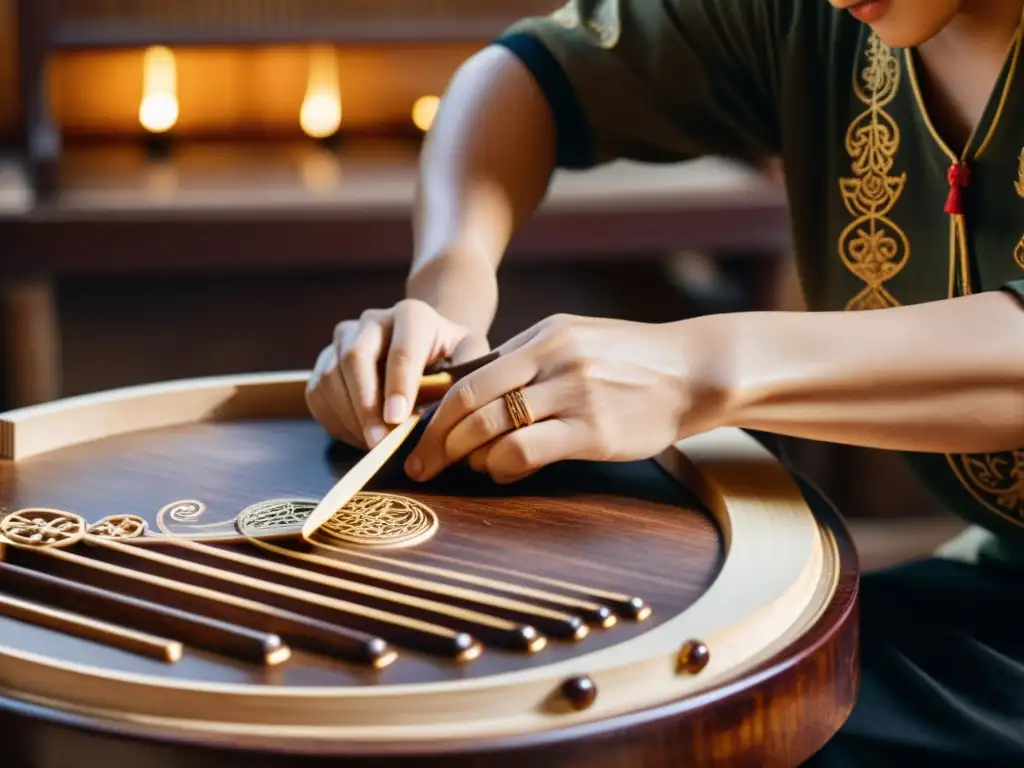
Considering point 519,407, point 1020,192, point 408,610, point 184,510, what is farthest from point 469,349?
point 1020,192

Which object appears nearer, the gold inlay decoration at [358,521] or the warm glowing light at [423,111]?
the gold inlay decoration at [358,521]

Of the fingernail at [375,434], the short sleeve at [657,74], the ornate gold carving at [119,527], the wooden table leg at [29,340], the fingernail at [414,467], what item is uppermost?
the short sleeve at [657,74]

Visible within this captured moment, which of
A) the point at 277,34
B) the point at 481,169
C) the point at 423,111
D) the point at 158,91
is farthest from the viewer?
the point at 423,111

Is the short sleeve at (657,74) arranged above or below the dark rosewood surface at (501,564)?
above

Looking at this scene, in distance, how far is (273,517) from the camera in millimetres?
1082

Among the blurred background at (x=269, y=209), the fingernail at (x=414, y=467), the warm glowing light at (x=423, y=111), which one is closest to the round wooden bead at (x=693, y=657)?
the fingernail at (x=414, y=467)

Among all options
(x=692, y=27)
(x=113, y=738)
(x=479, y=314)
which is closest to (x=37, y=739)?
(x=113, y=738)

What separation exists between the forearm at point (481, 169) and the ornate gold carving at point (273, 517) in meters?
0.42

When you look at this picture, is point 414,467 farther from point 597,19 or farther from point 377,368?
point 597,19

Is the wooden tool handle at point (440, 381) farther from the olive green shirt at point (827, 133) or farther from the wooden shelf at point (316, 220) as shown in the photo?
the wooden shelf at point (316, 220)

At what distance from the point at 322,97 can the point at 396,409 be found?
2.43m

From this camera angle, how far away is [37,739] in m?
0.79

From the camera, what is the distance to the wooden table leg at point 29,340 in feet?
9.23

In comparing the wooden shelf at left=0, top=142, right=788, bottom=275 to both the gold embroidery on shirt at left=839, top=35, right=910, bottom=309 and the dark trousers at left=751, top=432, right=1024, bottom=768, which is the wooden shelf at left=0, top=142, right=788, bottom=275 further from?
the dark trousers at left=751, top=432, right=1024, bottom=768
